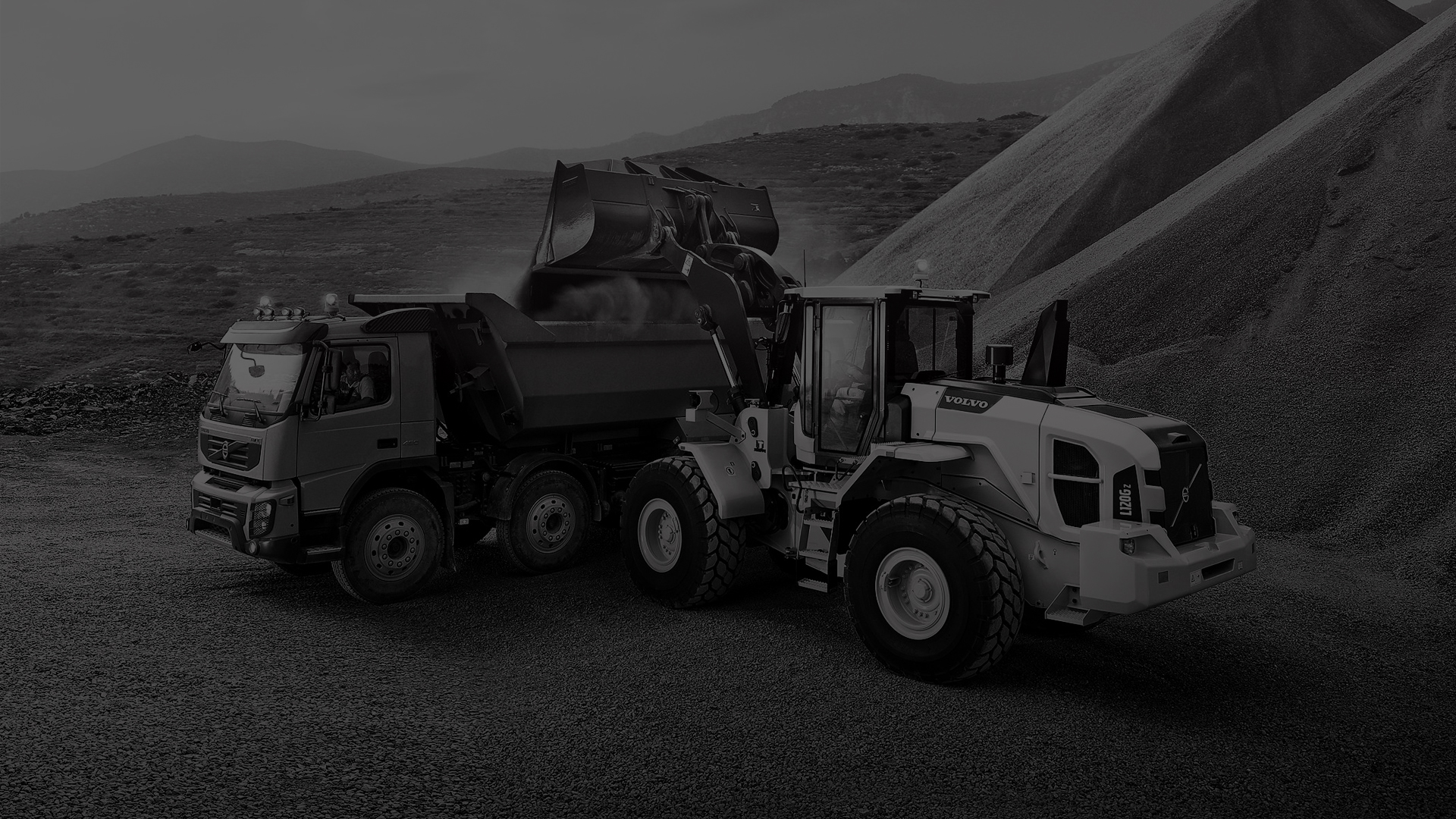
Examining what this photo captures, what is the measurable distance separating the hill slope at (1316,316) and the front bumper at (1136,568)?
482 centimetres

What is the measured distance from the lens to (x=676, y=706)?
6211mm

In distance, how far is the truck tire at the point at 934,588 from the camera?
617cm

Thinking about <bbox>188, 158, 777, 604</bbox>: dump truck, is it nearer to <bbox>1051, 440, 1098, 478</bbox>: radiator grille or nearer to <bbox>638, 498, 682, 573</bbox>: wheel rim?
<bbox>638, 498, 682, 573</bbox>: wheel rim

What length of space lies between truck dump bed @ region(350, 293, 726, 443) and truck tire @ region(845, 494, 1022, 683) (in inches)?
Answer: 145

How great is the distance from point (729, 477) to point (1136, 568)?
135 inches

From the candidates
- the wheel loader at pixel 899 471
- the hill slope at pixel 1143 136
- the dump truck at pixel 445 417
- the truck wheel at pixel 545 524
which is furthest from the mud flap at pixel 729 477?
the hill slope at pixel 1143 136

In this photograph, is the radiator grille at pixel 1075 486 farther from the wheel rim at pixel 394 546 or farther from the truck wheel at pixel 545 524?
the wheel rim at pixel 394 546

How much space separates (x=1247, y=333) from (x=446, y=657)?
1155cm

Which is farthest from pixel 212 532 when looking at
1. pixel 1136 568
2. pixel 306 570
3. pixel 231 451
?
pixel 1136 568

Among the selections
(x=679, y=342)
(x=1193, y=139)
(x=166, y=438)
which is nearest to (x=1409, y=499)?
(x=679, y=342)

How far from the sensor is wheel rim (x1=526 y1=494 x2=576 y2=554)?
9523 mm

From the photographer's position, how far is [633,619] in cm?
805

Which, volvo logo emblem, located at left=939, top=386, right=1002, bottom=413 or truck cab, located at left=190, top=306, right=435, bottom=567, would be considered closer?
volvo logo emblem, located at left=939, top=386, right=1002, bottom=413

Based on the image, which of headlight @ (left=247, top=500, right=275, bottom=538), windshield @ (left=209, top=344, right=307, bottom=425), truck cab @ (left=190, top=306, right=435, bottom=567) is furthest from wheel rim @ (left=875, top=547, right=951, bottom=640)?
windshield @ (left=209, top=344, right=307, bottom=425)
